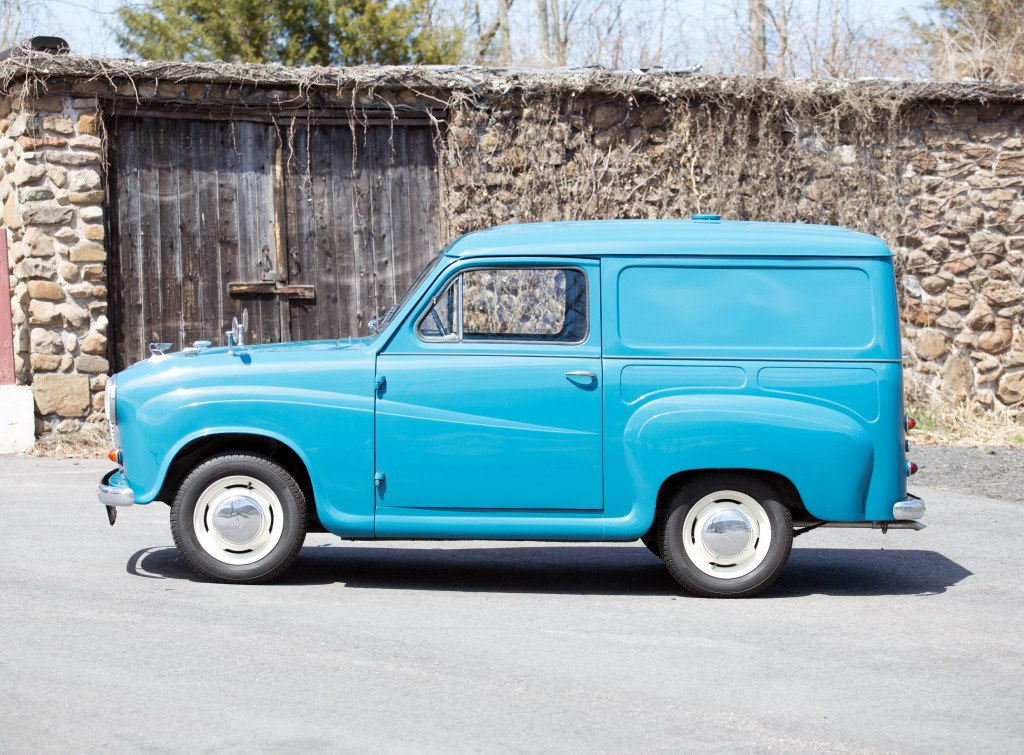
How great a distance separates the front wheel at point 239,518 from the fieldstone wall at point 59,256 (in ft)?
18.7

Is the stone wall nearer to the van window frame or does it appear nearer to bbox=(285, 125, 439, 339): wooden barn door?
bbox=(285, 125, 439, 339): wooden barn door

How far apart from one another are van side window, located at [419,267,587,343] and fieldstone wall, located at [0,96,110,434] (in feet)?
20.3

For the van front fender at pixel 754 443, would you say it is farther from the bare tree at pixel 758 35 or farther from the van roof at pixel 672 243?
the bare tree at pixel 758 35

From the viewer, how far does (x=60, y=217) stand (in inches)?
449

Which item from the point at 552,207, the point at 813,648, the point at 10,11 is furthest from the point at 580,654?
the point at 10,11

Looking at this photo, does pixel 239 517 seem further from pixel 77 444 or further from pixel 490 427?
pixel 77 444

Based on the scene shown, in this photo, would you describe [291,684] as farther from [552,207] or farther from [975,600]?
[552,207]

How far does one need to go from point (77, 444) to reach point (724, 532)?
283 inches

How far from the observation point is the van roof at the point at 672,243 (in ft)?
20.8

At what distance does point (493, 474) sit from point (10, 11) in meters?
19.8

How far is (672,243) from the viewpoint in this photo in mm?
6379

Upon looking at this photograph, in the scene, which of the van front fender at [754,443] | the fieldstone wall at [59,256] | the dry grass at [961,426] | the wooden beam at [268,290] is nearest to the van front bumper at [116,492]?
the van front fender at [754,443]

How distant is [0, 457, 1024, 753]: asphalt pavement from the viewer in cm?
417

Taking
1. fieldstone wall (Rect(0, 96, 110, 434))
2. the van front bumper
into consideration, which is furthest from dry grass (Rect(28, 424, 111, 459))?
the van front bumper
